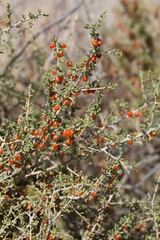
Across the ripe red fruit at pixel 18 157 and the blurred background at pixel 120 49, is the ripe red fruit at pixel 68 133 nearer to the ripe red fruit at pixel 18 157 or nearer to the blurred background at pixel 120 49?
the ripe red fruit at pixel 18 157

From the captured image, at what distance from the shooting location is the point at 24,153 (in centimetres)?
198

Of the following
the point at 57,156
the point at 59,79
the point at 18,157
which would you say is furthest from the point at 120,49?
the point at 18,157

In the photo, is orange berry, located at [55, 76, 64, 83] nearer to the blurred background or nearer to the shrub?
the shrub

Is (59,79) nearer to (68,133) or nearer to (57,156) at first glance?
(68,133)

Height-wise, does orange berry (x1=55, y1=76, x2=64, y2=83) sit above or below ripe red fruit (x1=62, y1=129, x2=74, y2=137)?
above

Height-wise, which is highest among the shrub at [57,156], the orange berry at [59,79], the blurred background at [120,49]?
the blurred background at [120,49]

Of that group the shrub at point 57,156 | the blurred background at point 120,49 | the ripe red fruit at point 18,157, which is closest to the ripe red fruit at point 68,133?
the shrub at point 57,156

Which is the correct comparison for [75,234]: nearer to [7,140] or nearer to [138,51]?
[7,140]

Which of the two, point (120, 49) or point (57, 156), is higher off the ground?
point (120, 49)

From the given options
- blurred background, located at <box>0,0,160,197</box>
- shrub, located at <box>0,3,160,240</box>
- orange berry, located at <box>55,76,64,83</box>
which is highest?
blurred background, located at <box>0,0,160,197</box>

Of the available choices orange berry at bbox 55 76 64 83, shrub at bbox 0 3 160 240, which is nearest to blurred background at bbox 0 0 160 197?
shrub at bbox 0 3 160 240

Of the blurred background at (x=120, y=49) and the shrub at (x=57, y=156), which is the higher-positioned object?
the blurred background at (x=120, y=49)

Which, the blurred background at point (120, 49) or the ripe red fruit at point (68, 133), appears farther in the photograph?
the blurred background at point (120, 49)

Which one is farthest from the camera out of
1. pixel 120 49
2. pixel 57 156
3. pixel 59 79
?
pixel 120 49
